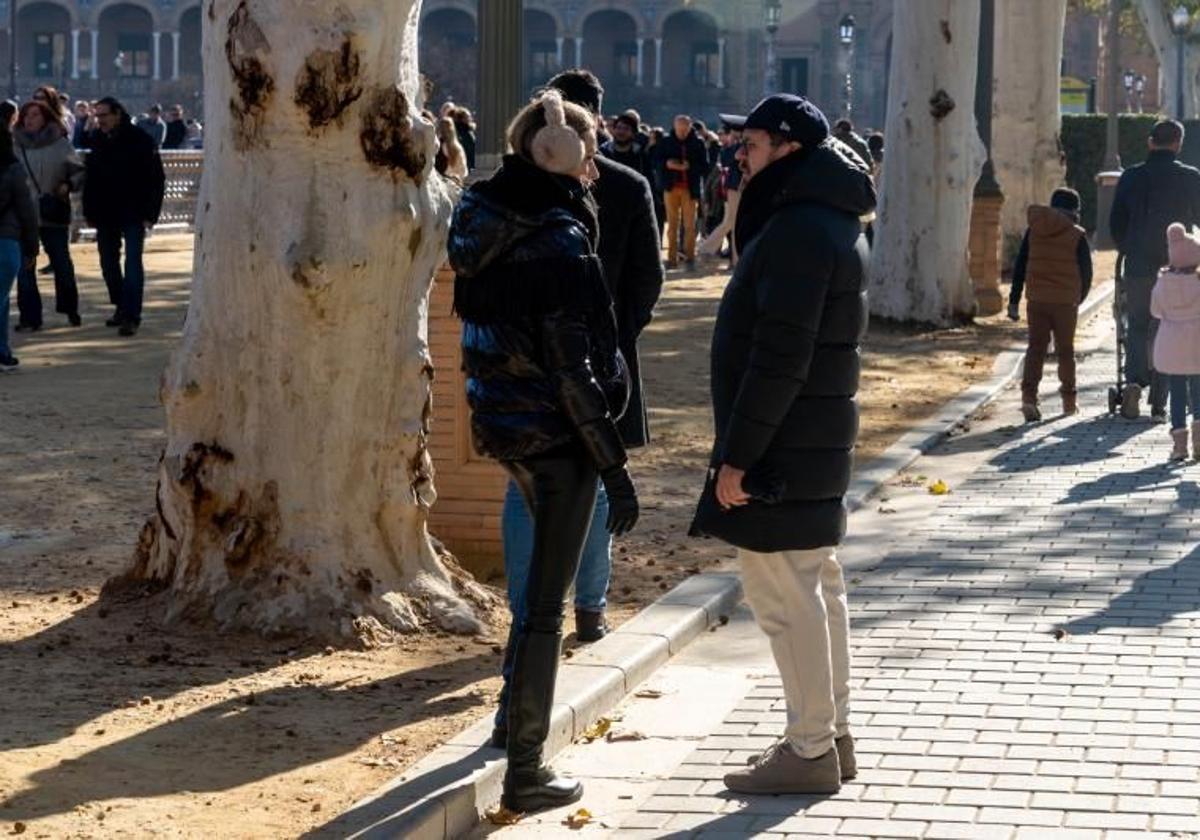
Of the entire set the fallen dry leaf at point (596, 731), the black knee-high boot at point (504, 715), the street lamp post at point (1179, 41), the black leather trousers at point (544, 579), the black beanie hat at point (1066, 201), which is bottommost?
the fallen dry leaf at point (596, 731)

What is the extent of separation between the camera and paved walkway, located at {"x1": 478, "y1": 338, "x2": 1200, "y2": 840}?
6562 mm

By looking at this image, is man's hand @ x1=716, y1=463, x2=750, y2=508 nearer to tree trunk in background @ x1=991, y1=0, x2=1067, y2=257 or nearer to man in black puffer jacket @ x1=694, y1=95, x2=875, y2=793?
man in black puffer jacket @ x1=694, y1=95, x2=875, y2=793

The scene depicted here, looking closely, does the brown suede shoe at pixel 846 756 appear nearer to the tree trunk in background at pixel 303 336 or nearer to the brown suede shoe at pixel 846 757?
the brown suede shoe at pixel 846 757

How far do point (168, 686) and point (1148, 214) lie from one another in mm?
9228

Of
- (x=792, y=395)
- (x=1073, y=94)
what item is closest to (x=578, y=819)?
(x=792, y=395)

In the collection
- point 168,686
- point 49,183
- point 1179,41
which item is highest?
point 1179,41

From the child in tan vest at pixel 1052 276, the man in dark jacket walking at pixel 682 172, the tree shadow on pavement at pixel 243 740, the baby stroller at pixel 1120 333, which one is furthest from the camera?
the man in dark jacket walking at pixel 682 172

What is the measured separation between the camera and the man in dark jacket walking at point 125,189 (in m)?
19.7

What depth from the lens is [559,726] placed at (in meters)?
7.27

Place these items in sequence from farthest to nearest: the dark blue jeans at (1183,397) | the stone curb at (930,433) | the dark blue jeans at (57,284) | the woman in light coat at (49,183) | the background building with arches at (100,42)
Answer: the background building with arches at (100,42) < the woman in light coat at (49,183) < the dark blue jeans at (57,284) < the dark blue jeans at (1183,397) < the stone curb at (930,433)

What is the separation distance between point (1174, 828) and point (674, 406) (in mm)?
9958

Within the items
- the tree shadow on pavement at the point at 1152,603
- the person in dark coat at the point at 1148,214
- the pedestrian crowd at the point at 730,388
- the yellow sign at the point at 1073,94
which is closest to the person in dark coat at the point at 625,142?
the person in dark coat at the point at 1148,214

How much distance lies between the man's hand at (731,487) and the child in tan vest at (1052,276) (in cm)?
940

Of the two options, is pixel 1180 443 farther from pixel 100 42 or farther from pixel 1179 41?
pixel 100 42
